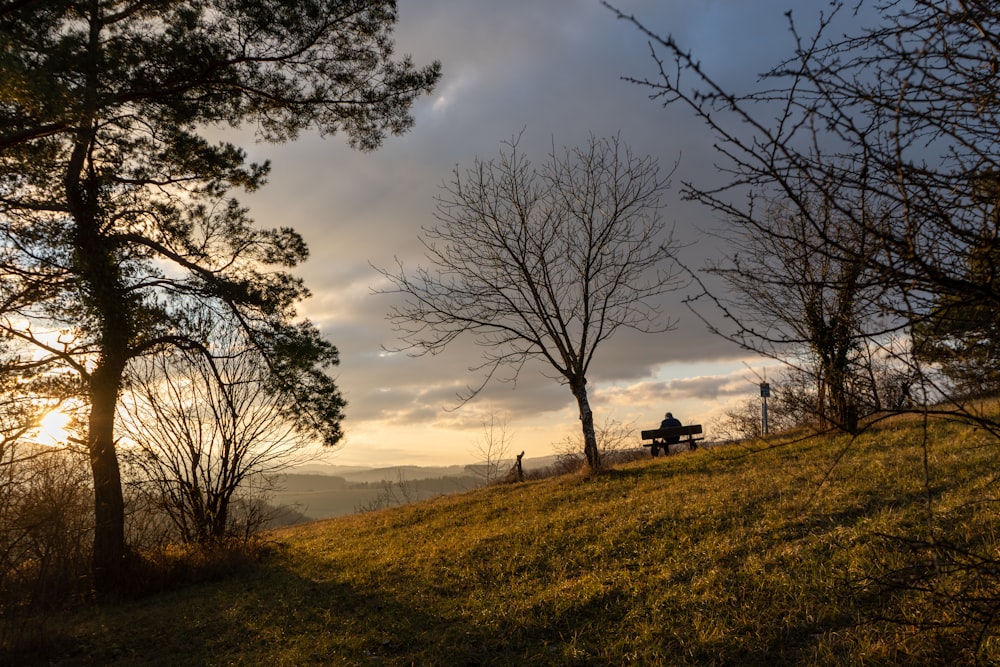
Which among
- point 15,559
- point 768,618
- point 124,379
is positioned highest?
point 124,379

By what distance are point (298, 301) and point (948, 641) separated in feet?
34.6

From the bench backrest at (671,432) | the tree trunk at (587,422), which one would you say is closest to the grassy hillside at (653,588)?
the tree trunk at (587,422)

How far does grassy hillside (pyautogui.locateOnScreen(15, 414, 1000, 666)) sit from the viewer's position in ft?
14.5

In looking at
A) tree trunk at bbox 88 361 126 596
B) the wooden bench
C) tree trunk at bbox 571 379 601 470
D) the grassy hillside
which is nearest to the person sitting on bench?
the wooden bench

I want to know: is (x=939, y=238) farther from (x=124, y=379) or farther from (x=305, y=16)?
(x=124, y=379)

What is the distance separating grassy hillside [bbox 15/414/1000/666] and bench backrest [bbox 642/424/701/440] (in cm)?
755

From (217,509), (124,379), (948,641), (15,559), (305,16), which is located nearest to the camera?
(948,641)

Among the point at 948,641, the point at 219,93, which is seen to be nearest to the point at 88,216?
the point at 219,93

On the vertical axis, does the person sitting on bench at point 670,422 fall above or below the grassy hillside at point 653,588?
Result: above

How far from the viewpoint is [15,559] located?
742 centimetres

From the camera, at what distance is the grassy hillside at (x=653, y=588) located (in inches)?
175

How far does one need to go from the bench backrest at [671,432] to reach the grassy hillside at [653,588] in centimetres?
755

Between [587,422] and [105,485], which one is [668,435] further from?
[105,485]

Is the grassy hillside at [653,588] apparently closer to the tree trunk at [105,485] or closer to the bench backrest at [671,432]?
the tree trunk at [105,485]
